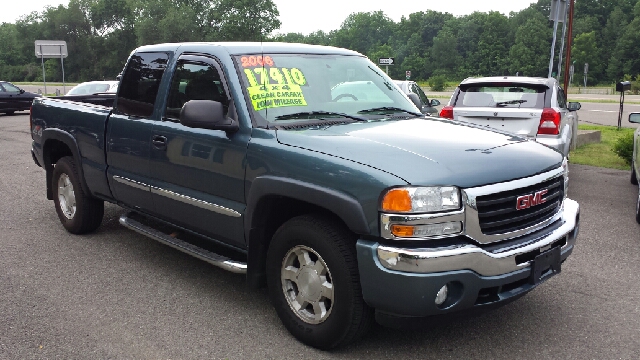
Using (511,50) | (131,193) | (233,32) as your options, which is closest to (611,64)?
(511,50)

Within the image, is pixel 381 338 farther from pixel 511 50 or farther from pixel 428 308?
pixel 511 50

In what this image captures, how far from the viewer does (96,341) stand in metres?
3.74

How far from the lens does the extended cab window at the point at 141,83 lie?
16.0 feet

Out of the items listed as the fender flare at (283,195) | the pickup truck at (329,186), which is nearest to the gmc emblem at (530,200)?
the pickup truck at (329,186)

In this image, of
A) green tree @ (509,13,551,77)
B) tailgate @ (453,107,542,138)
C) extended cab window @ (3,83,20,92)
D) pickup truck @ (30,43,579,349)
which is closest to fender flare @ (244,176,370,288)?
pickup truck @ (30,43,579,349)

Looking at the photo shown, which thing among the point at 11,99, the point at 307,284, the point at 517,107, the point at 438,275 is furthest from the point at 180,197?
the point at 11,99

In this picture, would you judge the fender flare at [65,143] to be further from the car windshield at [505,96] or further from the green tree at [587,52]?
the green tree at [587,52]

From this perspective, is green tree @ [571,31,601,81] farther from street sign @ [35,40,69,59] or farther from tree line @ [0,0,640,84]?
street sign @ [35,40,69,59]

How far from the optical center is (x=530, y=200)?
3439 millimetres

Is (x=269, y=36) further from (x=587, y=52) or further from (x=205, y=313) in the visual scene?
(x=205, y=313)

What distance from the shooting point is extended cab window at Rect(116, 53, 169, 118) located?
16.0 ft

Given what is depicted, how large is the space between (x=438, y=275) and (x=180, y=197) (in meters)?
2.19

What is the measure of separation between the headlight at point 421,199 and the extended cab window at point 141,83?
2519 mm

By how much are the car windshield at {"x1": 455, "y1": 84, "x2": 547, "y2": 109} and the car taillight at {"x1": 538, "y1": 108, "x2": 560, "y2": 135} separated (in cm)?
19
